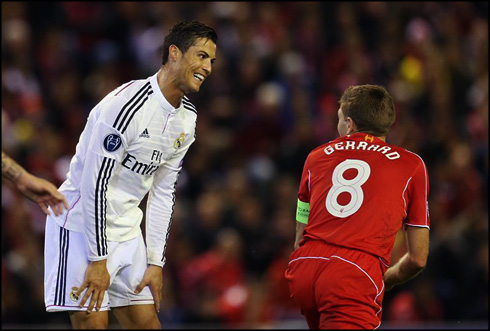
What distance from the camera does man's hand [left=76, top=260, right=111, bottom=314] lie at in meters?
3.97

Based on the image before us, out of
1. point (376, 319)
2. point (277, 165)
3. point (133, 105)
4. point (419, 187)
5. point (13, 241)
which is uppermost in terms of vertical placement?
point (133, 105)

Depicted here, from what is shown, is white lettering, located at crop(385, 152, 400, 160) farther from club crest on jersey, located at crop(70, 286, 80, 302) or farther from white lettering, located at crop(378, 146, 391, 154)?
club crest on jersey, located at crop(70, 286, 80, 302)

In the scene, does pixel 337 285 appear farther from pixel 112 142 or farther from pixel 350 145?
pixel 112 142

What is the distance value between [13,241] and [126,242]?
4263 mm

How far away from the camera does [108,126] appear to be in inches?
154

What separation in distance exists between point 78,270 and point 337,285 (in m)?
1.37

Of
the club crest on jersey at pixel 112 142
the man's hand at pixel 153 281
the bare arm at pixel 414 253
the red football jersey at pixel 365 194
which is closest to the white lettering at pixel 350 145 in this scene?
the red football jersey at pixel 365 194

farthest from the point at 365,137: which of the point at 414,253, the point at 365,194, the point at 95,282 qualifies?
A: the point at 95,282

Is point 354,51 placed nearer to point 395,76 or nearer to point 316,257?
point 395,76

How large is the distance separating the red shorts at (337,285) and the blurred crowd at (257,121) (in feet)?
11.8

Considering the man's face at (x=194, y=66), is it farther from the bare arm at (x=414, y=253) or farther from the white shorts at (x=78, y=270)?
the bare arm at (x=414, y=253)

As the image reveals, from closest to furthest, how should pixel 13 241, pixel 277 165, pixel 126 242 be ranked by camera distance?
1. pixel 126 242
2. pixel 13 241
3. pixel 277 165

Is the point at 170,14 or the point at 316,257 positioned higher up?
the point at 170,14

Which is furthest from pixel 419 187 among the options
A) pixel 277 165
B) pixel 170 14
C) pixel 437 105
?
pixel 170 14
